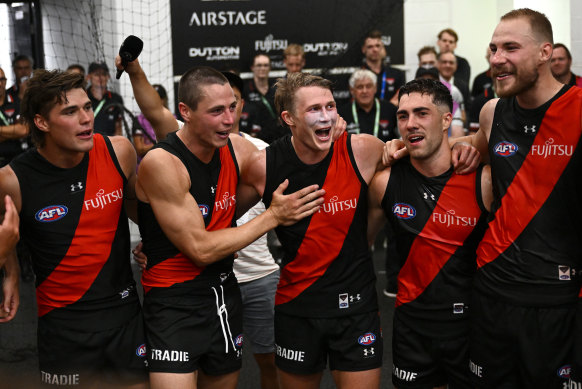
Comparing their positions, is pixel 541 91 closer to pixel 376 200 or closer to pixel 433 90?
pixel 433 90

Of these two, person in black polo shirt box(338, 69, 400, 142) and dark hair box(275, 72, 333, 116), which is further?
person in black polo shirt box(338, 69, 400, 142)

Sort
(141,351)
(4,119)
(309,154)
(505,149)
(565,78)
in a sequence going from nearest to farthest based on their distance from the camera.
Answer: (505,149)
(141,351)
(309,154)
(565,78)
(4,119)

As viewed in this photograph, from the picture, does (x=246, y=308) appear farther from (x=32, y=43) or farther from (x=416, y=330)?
(x=32, y=43)

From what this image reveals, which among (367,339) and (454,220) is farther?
(367,339)

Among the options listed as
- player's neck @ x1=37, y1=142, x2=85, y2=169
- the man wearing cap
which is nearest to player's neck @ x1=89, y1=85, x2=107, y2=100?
the man wearing cap

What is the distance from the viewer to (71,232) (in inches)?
143

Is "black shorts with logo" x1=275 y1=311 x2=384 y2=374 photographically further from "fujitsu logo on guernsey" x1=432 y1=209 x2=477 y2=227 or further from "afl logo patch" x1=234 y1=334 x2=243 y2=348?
"fujitsu logo on guernsey" x1=432 y1=209 x2=477 y2=227

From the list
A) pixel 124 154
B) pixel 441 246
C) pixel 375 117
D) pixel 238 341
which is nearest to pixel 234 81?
pixel 124 154

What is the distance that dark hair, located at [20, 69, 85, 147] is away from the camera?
369cm

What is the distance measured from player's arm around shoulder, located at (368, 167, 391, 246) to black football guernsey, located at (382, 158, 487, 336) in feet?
0.46

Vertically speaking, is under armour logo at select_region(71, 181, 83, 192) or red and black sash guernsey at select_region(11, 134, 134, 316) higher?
under armour logo at select_region(71, 181, 83, 192)

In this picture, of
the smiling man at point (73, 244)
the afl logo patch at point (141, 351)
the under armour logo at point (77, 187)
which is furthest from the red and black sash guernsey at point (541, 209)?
the under armour logo at point (77, 187)

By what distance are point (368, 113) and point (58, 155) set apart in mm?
4603

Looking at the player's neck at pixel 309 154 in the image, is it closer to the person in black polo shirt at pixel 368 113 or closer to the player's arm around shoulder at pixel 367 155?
the player's arm around shoulder at pixel 367 155
